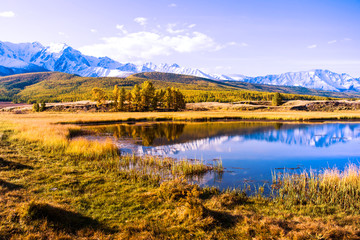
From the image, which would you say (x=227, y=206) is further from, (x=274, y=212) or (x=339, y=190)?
(x=339, y=190)

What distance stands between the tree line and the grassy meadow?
257ft

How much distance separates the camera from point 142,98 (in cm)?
9281

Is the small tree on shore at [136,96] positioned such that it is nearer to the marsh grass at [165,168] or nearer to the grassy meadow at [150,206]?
the marsh grass at [165,168]

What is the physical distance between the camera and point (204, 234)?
25.0 ft

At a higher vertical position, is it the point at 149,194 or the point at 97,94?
the point at 97,94

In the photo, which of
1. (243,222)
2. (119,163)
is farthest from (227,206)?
(119,163)

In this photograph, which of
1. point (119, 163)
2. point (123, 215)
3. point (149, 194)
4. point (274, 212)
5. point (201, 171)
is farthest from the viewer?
point (119, 163)

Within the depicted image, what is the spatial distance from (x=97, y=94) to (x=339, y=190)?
96.0 meters

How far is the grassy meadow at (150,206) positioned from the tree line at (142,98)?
78.4m

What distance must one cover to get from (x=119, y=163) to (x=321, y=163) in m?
18.4

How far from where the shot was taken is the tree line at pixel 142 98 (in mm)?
93812

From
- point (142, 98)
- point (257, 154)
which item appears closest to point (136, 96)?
point (142, 98)

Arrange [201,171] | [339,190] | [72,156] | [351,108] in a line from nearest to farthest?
[339,190] → [201,171] → [72,156] → [351,108]

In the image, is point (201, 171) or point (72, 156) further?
point (72, 156)
